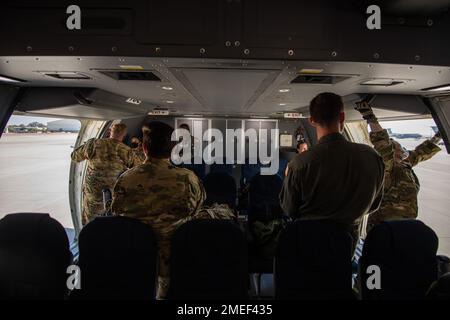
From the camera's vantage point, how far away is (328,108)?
1.90 m

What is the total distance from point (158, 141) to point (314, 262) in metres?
1.35

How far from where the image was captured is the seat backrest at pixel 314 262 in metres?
1.72

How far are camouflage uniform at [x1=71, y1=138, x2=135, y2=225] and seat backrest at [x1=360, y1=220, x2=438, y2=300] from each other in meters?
3.53

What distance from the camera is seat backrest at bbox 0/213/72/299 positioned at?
179 cm

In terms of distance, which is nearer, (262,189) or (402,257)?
(402,257)

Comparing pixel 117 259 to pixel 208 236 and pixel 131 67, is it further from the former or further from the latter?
pixel 131 67

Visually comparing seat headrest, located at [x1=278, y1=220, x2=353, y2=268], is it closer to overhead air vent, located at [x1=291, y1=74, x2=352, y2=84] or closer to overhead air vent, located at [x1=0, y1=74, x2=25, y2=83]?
overhead air vent, located at [x1=291, y1=74, x2=352, y2=84]

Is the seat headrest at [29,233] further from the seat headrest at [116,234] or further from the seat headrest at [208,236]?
the seat headrest at [208,236]

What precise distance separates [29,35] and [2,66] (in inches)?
19.0

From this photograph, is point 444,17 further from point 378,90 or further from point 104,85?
point 104,85

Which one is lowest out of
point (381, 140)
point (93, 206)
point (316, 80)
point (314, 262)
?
point (314, 262)

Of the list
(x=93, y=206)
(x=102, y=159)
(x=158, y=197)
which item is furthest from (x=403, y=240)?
(x=93, y=206)

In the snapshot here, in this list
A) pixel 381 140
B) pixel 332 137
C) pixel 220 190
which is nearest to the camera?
pixel 332 137

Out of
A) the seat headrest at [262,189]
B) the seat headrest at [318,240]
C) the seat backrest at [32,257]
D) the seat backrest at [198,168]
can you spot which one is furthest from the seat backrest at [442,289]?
the seat backrest at [198,168]
